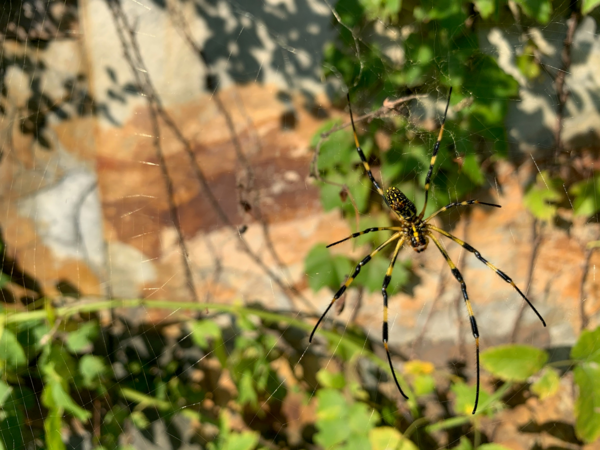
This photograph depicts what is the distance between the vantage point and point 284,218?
1.75 m

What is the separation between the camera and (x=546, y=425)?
5.77ft

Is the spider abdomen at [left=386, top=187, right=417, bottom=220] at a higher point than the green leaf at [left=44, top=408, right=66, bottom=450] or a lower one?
higher

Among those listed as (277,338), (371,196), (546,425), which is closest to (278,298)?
(277,338)

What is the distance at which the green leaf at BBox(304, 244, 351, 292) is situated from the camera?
1470mm

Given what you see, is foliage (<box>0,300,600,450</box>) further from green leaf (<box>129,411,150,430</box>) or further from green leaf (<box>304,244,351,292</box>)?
green leaf (<box>304,244,351,292</box>)

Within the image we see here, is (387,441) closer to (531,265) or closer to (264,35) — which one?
(531,265)

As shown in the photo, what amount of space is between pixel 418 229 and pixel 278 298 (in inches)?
30.5

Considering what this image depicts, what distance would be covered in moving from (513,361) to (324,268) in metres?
0.64

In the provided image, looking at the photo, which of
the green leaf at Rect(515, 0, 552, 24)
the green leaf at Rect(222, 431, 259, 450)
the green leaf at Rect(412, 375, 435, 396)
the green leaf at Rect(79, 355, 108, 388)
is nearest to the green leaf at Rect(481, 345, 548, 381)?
the green leaf at Rect(412, 375, 435, 396)

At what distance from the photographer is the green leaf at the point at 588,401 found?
1.09 m

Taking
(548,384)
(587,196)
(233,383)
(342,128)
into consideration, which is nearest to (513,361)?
(548,384)

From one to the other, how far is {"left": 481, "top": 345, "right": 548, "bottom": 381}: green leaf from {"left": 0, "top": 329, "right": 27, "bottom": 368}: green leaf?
1.31 meters

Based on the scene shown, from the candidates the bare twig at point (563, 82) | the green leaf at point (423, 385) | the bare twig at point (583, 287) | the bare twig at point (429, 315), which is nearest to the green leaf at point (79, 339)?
the green leaf at point (423, 385)

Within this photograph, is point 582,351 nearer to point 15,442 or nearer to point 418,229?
point 418,229
